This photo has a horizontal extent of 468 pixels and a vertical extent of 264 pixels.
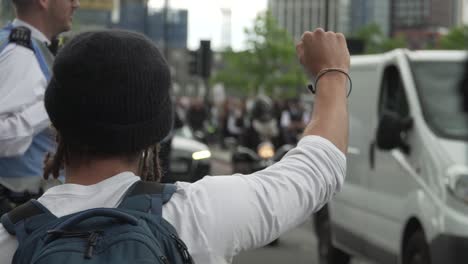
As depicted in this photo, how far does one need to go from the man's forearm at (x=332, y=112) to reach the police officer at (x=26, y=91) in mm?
1833

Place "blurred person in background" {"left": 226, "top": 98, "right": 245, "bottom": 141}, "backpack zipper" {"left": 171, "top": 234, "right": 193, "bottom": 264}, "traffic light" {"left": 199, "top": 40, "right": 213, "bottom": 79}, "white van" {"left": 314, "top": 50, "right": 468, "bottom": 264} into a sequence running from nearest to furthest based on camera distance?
1. "backpack zipper" {"left": 171, "top": 234, "right": 193, "bottom": 264}
2. "white van" {"left": 314, "top": 50, "right": 468, "bottom": 264}
3. "blurred person in background" {"left": 226, "top": 98, "right": 245, "bottom": 141}
4. "traffic light" {"left": 199, "top": 40, "right": 213, "bottom": 79}

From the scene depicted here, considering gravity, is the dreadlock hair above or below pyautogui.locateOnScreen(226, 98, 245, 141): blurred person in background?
above

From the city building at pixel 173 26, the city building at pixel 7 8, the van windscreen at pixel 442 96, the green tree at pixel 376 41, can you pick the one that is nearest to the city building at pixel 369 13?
the green tree at pixel 376 41

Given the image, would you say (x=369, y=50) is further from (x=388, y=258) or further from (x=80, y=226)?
(x=80, y=226)

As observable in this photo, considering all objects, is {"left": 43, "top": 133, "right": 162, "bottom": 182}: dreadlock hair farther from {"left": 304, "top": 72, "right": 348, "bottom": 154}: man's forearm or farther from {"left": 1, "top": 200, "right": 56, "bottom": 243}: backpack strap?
{"left": 304, "top": 72, "right": 348, "bottom": 154}: man's forearm

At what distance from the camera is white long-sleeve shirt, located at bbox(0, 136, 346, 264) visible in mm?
2008

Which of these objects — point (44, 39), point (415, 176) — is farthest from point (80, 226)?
point (415, 176)

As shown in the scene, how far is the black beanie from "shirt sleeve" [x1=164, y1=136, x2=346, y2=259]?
15 cm

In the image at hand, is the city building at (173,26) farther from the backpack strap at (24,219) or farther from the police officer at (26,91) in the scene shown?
the backpack strap at (24,219)

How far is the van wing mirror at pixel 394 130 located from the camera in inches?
278

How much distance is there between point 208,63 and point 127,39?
2368 centimetres

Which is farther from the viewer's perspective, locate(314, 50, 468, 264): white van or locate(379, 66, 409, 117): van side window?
locate(379, 66, 409, 117): van side window

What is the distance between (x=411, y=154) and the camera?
707 centimetres

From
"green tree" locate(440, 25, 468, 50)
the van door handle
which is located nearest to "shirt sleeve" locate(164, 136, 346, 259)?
the van door handle
